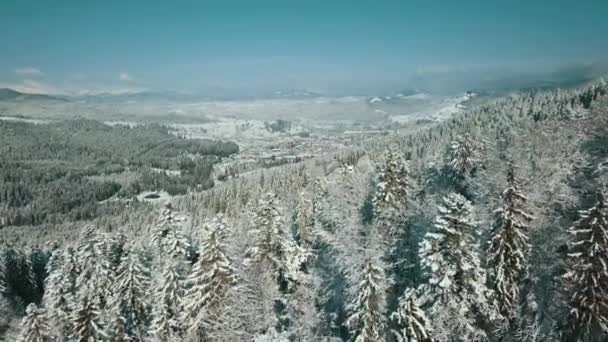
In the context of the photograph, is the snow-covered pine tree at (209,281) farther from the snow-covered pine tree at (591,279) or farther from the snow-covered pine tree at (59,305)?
the snow-covered pine tree at (591,279)

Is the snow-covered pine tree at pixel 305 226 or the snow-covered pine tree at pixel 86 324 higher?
the snow-covered pine tree at pixel 305 226

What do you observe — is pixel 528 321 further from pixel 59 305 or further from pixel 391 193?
pixel 59 305

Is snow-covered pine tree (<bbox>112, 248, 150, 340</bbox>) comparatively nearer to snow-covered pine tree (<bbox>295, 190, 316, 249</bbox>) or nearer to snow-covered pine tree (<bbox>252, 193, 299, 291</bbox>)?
snow-covered pine tree (<bbox>252, 193, 299, 291</bbox>)

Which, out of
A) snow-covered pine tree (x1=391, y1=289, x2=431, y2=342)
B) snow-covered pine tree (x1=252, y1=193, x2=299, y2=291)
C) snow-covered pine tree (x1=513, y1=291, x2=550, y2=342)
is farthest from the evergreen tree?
snow-covered pine tree (x1=391, y1=289, x2=431, y2=342)

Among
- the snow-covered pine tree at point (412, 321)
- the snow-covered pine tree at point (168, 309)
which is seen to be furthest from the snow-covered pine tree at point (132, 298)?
the snow-covered pine tree at point (412, 321)

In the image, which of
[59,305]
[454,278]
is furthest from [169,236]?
[454,278]
